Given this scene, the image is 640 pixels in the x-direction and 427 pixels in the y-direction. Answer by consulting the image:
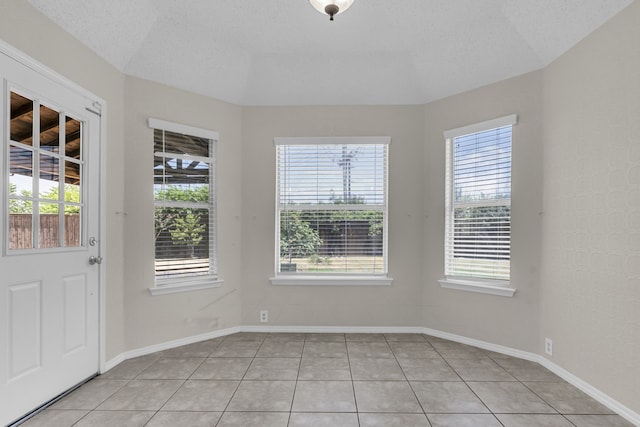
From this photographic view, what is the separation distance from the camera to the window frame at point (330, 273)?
357 cm

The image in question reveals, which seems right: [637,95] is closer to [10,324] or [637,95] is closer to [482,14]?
[482,14]

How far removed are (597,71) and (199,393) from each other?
381 centimetres

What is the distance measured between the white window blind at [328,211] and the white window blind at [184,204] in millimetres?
763

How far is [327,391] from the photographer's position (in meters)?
2.32

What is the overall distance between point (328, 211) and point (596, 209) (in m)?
2.38

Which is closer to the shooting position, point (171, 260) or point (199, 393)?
point (199, 393)

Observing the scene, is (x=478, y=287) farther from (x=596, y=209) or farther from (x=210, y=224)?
(x=210, y=224)

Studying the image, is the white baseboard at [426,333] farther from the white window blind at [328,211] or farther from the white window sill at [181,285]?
the white window blind at [328,211]

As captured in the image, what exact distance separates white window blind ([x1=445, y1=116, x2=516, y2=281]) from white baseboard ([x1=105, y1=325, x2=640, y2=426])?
0.67m

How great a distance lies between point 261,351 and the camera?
3051 millimetres

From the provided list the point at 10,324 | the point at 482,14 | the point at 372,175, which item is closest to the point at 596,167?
the point at 482,14

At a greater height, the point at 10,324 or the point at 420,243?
the point at 420,243

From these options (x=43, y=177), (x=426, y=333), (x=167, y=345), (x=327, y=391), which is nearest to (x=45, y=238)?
(x=43, y=177)

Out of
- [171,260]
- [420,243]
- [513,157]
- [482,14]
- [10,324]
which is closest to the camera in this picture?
[10,324]
